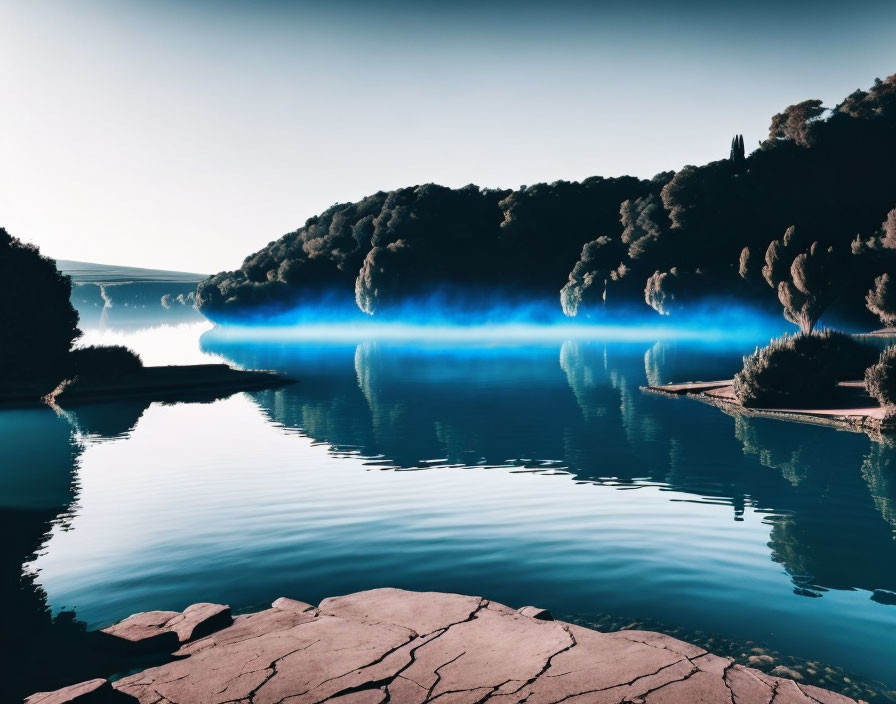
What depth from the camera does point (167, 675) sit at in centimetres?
770

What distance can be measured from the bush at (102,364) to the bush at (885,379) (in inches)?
1661

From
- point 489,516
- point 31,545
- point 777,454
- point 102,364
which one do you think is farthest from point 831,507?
point 102,364

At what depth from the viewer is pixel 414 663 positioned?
25.3 feet

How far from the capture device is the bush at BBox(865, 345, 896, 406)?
26.9 metres

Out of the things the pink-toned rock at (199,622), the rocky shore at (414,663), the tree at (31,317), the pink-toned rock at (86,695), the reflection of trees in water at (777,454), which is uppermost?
the tree at (31,317)

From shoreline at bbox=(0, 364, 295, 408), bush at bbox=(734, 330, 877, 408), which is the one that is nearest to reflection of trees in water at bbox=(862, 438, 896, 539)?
bush at bbox=(734, 330, 877, 408)

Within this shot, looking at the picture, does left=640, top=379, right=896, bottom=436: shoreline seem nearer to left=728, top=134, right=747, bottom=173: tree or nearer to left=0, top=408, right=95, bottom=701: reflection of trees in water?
left=0, top=408, right=95, bottom=701: reflection of trees in water

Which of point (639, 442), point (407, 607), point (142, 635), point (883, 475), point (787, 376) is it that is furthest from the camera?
point (787, 376)

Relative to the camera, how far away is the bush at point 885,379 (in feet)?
88.2

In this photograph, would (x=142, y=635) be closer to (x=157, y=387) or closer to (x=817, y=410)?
(x=817, y=410)

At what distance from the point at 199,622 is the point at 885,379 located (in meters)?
26.6

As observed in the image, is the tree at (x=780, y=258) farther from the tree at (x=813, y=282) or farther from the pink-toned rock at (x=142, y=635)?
the pink-toned rock at (x=142, y=635)

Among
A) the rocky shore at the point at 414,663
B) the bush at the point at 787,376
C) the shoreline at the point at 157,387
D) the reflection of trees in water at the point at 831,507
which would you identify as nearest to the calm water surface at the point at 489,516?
the reflection of trees in water at the point at 831,507

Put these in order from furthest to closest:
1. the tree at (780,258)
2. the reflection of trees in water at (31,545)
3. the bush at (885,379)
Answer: the tree at (780,258)
the bush at (885,379)
the reflection of trees in water at (31,545)
